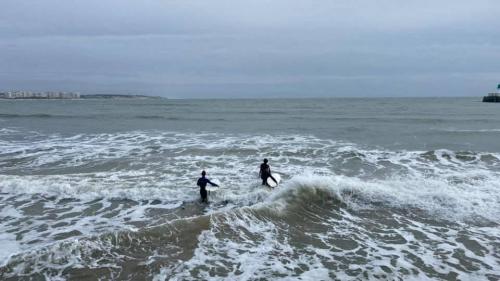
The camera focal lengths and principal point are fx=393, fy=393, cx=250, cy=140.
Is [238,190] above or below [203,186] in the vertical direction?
below

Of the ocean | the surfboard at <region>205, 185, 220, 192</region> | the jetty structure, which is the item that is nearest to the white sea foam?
the ocean

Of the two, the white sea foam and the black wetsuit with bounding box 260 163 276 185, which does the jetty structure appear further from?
the black wetsuit with bounding box 260 163 276 185

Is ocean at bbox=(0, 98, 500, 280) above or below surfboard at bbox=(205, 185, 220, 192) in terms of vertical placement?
below

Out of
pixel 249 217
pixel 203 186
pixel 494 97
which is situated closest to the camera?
pixel 249 217

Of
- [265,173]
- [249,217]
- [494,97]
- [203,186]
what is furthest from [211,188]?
[494,97]

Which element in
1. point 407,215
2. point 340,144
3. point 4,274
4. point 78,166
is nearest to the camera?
point 4,274

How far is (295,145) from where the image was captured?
24766 millimetres

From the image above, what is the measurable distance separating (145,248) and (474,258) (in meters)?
7.26

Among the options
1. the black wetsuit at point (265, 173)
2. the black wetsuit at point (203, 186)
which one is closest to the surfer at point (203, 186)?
the black wetsuit at point (203, 186)

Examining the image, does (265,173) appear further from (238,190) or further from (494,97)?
(494,97)

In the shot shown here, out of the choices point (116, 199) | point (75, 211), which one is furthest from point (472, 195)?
point (75, 211)

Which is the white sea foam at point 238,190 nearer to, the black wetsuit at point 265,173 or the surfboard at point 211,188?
the surfboard at point 211,188

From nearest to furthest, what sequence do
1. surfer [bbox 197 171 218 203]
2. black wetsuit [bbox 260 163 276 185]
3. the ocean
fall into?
the ocean, surfer [bbox 197 171 218 203], black wetsuit [bbox 260 163 276 185]

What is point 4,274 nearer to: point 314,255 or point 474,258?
point 314,255
